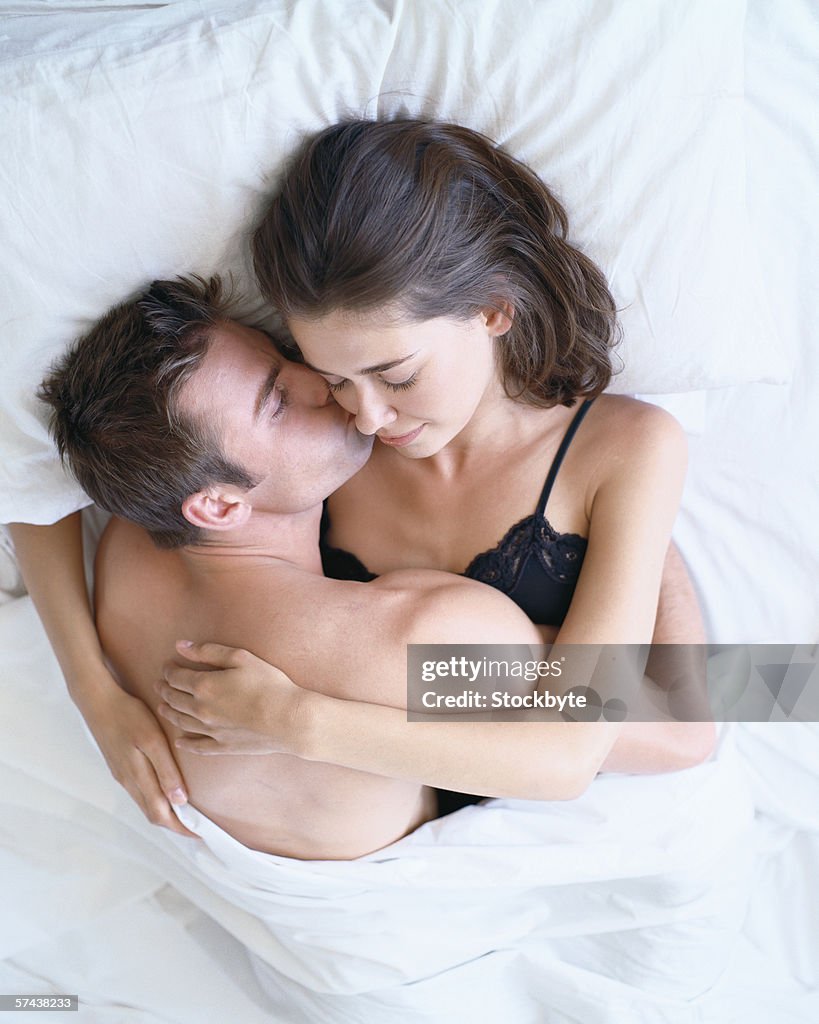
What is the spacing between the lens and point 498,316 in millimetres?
1162

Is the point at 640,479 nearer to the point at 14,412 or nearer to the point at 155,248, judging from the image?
the point at 155,248

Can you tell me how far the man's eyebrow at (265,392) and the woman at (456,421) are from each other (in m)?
0.08

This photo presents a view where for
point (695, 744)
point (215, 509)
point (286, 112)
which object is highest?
point (286, 112)

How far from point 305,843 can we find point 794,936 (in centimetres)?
88

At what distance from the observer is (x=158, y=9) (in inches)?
43.5

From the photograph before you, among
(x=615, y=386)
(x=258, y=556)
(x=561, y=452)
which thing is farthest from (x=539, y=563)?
(x=258, y=556)

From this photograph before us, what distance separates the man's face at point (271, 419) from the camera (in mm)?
1141

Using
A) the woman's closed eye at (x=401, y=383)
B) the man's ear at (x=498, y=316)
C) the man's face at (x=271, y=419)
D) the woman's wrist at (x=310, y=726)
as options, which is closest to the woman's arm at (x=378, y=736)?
the woman's wrist at (x=310, y=726)

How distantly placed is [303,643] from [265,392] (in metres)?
0.32

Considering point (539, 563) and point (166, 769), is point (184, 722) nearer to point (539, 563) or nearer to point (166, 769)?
point (166, 769)

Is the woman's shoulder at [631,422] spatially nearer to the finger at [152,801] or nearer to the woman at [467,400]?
the woman at [467,400]

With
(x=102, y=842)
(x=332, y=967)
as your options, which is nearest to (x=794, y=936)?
(x=332, y=967)

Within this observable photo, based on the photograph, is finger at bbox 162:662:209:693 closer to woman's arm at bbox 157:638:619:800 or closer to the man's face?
woman's arm at bbox 157:638:619:800

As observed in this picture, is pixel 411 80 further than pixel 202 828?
No
